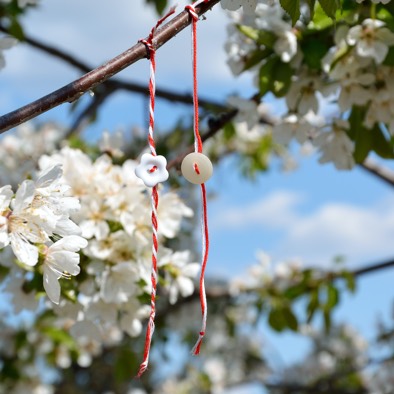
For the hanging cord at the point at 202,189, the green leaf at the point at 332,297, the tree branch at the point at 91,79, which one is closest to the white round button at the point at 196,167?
the hanging cord at the point at 202,189

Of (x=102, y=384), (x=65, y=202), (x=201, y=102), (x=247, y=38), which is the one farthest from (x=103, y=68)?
(x=102, y=384)

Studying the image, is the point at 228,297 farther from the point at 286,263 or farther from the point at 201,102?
the point at 201,102

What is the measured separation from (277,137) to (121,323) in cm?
51

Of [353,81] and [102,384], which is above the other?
[353,81]

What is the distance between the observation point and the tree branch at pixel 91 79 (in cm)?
90

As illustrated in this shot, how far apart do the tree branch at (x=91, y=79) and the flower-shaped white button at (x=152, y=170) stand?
0.36 ft

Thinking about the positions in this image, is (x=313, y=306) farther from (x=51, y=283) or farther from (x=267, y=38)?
(x=51, y=283)

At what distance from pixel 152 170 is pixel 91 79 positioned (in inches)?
5.3

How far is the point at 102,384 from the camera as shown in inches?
274

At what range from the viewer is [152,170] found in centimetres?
97

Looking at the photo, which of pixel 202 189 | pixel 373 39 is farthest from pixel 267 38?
pixel 202 189

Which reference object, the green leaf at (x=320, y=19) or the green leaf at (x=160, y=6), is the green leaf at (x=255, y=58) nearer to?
the green leaf at (x=320, y=19)

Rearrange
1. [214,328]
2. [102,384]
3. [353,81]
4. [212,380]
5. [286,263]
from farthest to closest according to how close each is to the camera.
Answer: [102,384], [212,380], [214,328], [286,263], [353,81]

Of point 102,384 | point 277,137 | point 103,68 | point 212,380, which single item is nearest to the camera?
point 103,68
